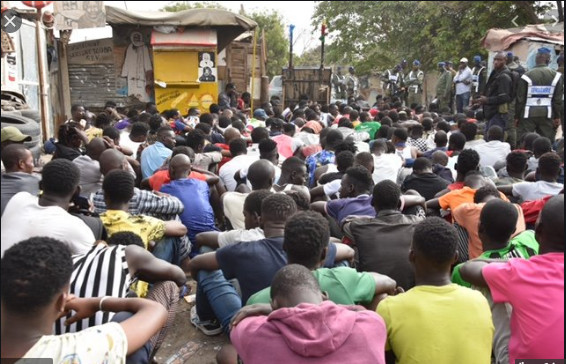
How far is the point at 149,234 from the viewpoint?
332cm

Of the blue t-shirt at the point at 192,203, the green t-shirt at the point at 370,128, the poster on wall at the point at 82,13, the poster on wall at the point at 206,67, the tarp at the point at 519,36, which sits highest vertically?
the poster on wall at the point at 82,13

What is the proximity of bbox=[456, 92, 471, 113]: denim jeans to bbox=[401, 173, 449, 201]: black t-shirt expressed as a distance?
887 cm

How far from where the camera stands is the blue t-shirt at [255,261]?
110 inches

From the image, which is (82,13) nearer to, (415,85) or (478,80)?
(415,85)

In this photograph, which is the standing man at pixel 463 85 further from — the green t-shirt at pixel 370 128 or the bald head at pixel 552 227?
the bald head at pixel 552 227

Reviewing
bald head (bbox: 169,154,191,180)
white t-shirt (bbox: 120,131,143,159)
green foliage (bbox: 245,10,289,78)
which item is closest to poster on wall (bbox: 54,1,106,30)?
white t-shirt (bbox: 120,131,143,159)

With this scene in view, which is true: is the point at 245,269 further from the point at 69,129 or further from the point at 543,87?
the point at 543,87

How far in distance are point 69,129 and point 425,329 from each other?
4355 mm

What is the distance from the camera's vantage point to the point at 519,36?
482 inches

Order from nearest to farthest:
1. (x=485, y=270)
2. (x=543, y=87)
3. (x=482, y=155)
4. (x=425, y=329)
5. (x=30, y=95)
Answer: (x=425, y=329) < (x=485, y=270) < (x=482, y=155) < (x=543, y=87) < (x=30, y=95)

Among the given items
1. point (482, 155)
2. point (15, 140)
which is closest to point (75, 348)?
point (15, 140)

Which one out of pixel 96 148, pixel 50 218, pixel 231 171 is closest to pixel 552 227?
pixel 50 218

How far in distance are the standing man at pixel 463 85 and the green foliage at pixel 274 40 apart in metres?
19.3

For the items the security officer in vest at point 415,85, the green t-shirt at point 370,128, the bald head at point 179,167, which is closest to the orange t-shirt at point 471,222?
the bald head at point 179,167
